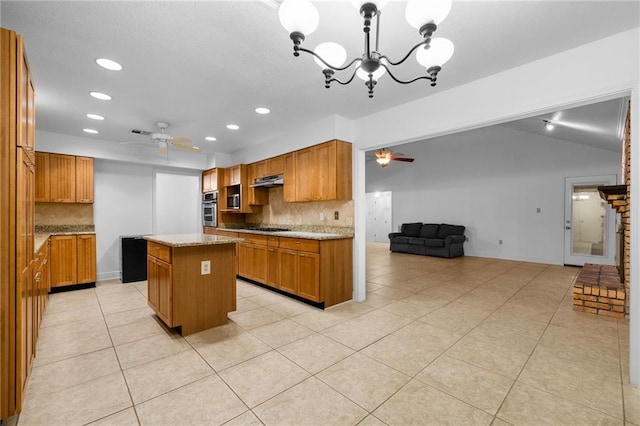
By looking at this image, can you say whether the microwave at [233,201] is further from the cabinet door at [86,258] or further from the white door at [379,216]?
the white door at [379,216]

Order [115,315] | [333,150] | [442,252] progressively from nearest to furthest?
[115,315], [333,150], [442,252]

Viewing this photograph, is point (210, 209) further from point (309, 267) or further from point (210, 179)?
point (309, 267)

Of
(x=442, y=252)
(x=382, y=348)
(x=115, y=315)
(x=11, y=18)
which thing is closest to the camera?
(x=11, y=18)

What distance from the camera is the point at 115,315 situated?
3.54 m

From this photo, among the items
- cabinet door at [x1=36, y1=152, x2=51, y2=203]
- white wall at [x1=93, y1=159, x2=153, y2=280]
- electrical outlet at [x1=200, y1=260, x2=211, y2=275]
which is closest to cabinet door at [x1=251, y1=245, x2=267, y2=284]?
electrical outlet at [x1=200, y1=260, x2=211, y2=275]

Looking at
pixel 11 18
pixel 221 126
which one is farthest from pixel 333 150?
pixel 11 18

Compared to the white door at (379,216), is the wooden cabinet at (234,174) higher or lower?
higher

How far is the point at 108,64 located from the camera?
2.69 metres

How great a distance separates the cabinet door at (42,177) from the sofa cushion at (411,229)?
8348 millimetres

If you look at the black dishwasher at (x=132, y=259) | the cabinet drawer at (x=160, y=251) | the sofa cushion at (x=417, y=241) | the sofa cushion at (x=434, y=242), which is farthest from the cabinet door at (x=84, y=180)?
the sofa cushion at (x=434, y=242)

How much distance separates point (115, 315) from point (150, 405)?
2.16 metres

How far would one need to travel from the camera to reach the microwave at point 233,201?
6.05 meters

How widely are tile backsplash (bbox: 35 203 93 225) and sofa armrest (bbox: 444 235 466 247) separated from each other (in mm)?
8016

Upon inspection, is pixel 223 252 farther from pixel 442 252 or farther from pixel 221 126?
pixel 442 252
